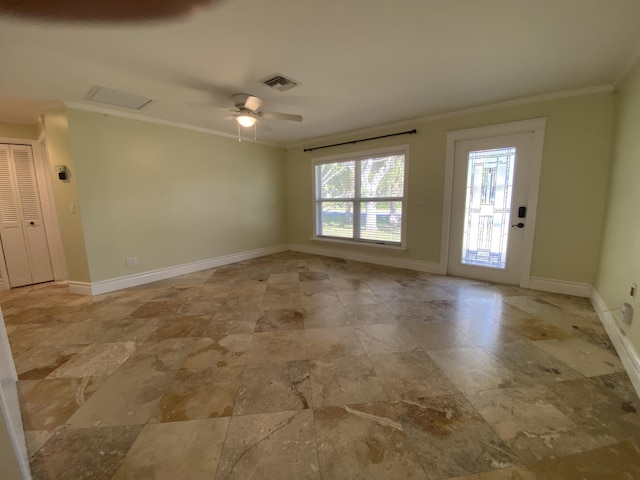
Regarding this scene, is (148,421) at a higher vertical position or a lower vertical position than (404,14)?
lower

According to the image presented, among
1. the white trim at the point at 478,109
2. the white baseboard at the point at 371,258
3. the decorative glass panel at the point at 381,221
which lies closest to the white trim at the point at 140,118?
the white trim at the point at 478,109

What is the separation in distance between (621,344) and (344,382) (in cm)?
210

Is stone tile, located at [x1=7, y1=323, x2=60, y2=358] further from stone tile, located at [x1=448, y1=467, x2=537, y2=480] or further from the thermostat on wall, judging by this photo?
stone tile, located at [x1=448, y1=467, x2=537, y2=480]

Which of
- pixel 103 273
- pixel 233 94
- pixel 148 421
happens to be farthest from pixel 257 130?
pixel 148 421

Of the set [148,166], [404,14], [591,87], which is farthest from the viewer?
[148,166]

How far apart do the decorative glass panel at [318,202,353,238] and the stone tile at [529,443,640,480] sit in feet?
13.1

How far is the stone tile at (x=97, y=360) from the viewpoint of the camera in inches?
71.9

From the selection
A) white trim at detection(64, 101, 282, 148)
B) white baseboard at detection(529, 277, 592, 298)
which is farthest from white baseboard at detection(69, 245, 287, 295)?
white baseboard at detection(529, 277, 592, 298)

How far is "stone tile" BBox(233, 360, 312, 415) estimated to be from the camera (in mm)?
1493

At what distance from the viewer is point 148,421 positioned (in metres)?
1.41

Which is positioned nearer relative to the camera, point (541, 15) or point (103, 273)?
point (541, 15)

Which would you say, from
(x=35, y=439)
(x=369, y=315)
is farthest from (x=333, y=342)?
→ (x=35, y=439)

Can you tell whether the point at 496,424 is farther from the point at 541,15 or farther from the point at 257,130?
the point at 257,130

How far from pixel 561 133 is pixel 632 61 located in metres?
0.81
